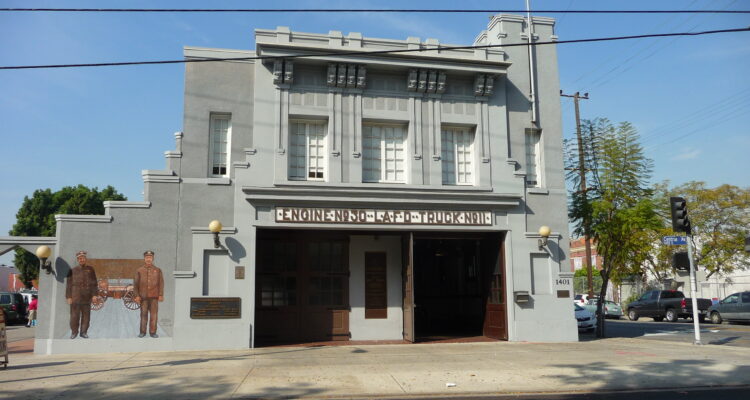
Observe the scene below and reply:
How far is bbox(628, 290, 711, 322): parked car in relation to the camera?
104 ft

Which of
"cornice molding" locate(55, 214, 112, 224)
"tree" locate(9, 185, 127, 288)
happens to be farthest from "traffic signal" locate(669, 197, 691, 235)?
"tree" locate(9, 185, 127, 288)

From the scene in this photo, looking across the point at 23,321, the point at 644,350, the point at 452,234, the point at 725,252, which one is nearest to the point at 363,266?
the point at 452,234

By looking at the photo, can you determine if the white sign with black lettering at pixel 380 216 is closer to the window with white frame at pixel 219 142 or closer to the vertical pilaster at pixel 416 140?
the vertical pilaster at pixel 416 140

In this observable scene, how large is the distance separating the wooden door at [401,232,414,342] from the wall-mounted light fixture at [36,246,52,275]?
9511mm

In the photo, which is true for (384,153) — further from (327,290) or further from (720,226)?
(720,226)

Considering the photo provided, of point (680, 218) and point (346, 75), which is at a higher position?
point (346, 75)

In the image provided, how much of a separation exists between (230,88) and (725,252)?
1567 inches

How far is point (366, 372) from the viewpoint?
37.2ft

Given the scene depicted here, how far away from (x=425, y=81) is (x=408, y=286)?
20.0 ft

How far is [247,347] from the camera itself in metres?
15.0

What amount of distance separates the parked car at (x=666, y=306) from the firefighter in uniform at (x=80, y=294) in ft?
98.3

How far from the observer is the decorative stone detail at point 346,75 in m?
16.1

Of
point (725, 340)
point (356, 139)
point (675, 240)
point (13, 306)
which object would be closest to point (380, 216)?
point (356, 139)

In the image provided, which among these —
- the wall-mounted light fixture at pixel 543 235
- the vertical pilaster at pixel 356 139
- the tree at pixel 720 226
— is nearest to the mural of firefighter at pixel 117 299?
the vertical pilaster at pixel 356 139
